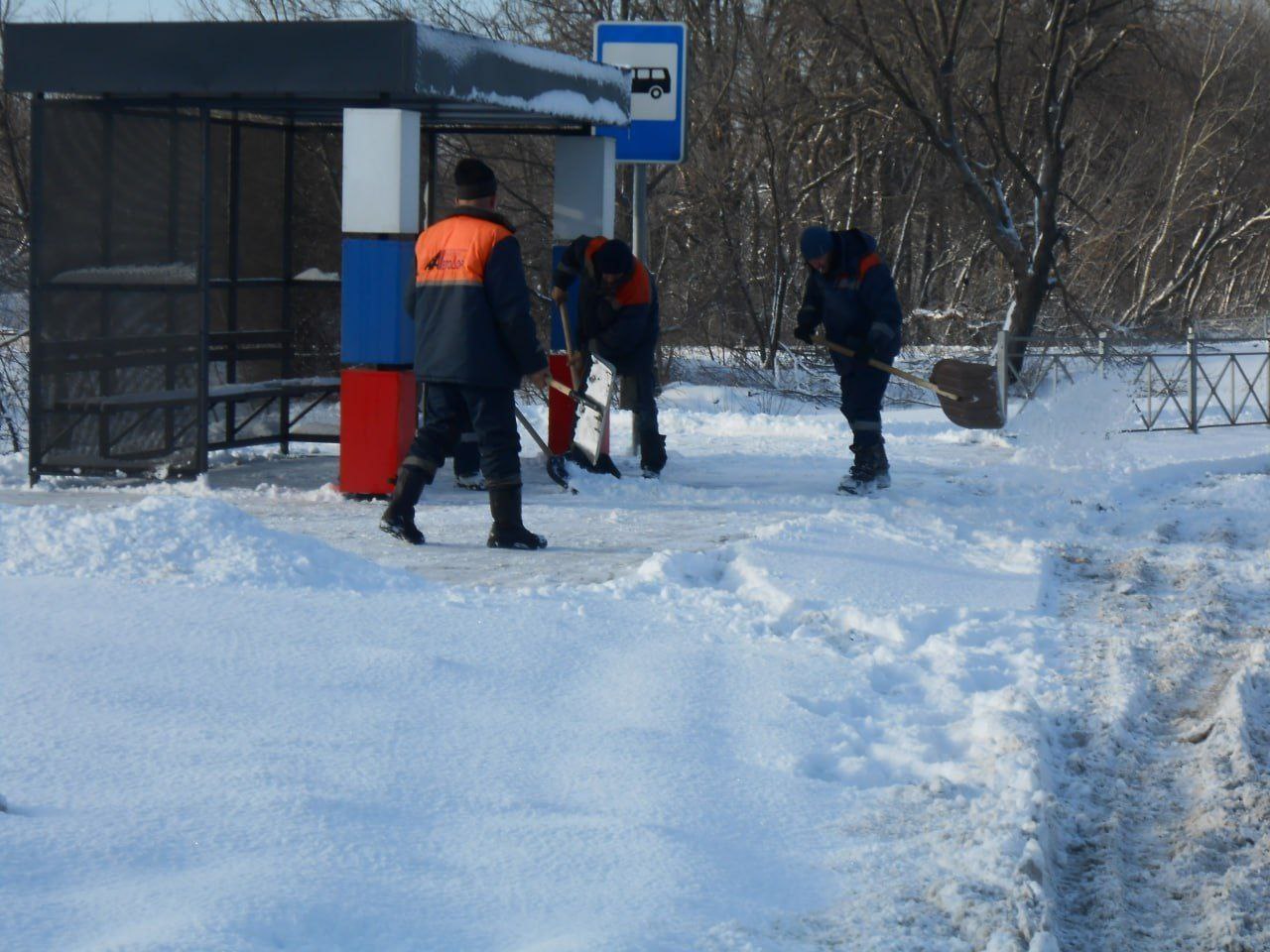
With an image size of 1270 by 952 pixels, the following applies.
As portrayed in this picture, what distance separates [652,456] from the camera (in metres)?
10.6

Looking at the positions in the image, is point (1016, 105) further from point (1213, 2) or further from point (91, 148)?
point (91, 148)

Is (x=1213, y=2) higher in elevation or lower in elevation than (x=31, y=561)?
higher

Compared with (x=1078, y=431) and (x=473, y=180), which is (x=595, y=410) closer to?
(x=473, y=180)

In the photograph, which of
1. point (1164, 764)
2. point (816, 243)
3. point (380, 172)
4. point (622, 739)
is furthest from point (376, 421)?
point (1164, 764)

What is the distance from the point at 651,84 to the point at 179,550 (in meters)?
5.64

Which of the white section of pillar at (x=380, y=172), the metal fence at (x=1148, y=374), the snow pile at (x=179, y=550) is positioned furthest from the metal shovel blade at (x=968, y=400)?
the snow pile at (x=179, y=550)

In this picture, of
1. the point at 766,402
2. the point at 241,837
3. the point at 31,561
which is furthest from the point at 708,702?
the point at 766,402

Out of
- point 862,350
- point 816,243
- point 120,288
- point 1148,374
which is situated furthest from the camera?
point 1148,374

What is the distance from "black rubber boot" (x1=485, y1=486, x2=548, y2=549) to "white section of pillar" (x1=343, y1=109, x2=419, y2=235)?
1.90 m

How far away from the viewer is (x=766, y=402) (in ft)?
54.6

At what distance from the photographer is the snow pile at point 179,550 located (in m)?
6.25

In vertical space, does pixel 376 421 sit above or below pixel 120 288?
below

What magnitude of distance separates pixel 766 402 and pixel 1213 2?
629 inches

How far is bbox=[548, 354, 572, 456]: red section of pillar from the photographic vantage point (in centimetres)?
1069
